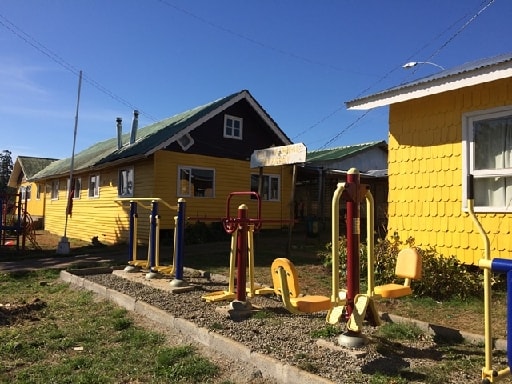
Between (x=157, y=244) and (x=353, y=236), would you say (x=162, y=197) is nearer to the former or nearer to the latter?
(x=157, y=244)

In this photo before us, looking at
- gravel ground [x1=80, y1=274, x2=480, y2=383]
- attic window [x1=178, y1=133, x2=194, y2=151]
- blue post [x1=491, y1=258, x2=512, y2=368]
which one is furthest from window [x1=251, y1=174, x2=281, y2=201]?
blue post [x1=491, y1=258, x2=512, y2=368]

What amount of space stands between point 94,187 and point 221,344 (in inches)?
767

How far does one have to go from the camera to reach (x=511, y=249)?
677 cm

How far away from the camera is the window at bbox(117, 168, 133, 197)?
62.3 feet

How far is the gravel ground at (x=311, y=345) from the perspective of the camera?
3.80 m

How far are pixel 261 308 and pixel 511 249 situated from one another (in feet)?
12.4

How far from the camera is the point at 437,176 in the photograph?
25.9 feet

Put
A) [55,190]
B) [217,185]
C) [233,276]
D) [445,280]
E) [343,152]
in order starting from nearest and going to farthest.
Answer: [445,280]
[233,276]
[217,185]
[343,152]
[55,190]

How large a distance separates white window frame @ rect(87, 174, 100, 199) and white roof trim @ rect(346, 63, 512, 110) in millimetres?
16018

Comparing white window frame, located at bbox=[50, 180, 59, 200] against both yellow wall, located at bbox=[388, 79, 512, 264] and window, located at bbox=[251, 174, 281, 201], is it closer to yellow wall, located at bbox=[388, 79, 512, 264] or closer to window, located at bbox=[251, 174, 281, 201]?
window, located at bbox=[251, 174, 281, 201]

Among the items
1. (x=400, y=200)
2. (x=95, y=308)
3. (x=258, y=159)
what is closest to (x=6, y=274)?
(x=95, y=308)

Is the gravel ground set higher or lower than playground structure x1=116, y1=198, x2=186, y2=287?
lower

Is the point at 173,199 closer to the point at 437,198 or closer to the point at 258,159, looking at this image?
the point at 258,159

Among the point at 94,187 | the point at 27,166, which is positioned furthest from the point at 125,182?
the point at 27,166
